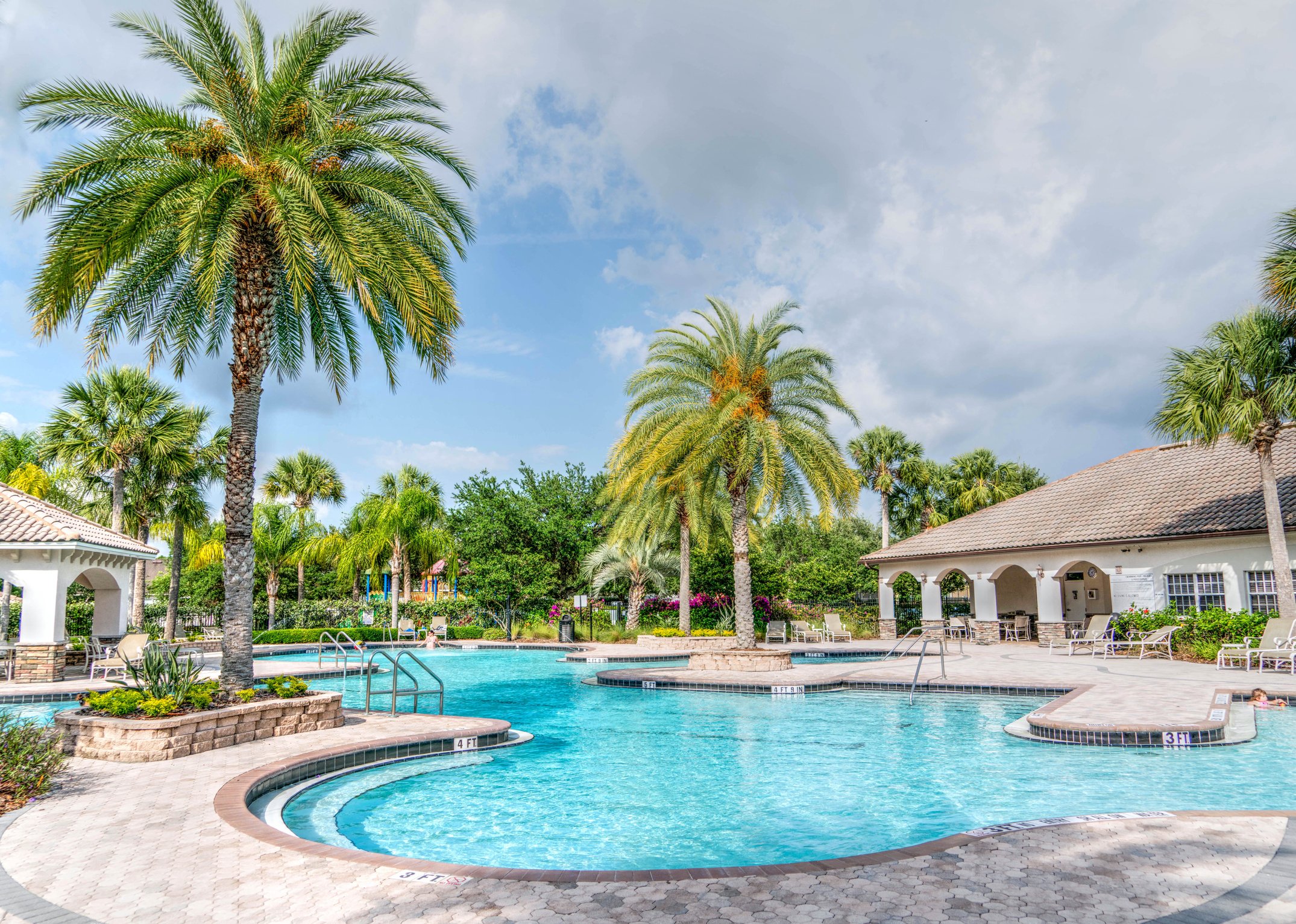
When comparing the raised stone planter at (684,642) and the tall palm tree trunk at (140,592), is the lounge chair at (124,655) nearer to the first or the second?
the tall palm tree trunk at (140,592)

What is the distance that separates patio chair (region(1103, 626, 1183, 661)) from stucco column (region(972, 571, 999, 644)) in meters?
5.95

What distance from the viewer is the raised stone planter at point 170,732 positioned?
331 inches

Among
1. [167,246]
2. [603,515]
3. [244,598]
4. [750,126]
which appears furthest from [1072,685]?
[603,515]

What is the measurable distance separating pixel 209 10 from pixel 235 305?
12.6ft

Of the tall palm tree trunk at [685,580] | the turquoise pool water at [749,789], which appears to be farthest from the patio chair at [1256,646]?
the tall palm tree trunk at [685,580]

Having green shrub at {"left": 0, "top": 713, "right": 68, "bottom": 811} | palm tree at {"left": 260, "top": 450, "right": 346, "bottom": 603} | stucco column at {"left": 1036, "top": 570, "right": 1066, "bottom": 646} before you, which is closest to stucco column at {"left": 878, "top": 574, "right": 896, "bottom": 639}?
stucco column at {"left": 1036, "top": 570, "right": 1066, "bottom": 646}

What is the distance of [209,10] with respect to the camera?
34.5 feet

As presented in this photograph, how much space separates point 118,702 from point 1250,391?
22.0 metres

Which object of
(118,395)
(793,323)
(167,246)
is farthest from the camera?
(118,395)

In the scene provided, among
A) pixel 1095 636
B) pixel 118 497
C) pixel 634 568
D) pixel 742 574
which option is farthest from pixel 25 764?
pixel 634 568

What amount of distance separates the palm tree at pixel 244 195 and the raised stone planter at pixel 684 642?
1522cm

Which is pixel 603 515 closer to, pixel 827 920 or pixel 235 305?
pixel 235 305

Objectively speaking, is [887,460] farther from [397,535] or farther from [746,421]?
[746,421]

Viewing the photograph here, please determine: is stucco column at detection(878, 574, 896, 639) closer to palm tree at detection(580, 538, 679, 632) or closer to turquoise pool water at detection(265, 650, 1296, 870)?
palm tree at detection(580, 538, 679, 632)
